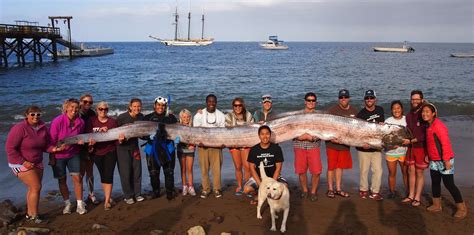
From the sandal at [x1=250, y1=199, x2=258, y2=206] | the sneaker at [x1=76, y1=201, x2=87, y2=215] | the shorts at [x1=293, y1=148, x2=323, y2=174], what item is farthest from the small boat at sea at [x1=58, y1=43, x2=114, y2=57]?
the shorts at [x1=293, y1=148, x2=323, y2=174]

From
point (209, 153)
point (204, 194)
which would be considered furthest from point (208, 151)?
point (204, 194)

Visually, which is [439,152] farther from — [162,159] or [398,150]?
[162,159]

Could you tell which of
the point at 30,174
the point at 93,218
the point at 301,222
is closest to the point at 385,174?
the point at 301,222

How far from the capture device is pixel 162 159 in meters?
6.69

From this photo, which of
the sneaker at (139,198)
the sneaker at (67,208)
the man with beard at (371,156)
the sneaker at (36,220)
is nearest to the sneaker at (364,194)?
the man with beard at (371,156)

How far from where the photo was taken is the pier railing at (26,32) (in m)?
37.4

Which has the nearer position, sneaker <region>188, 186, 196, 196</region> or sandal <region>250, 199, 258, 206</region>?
sandal <region>250, 199, 258, 206</region>

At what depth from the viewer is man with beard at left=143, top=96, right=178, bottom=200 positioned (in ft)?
22.0

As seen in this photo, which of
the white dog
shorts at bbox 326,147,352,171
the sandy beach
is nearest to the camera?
the white dog

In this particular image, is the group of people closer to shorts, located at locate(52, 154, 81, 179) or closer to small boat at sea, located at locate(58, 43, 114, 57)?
shorts, located at locate(52, 154, 81, 179)

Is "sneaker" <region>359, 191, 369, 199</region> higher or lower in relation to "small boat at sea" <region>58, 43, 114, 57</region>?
higher

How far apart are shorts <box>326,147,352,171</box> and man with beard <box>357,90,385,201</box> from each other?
269 millimetres

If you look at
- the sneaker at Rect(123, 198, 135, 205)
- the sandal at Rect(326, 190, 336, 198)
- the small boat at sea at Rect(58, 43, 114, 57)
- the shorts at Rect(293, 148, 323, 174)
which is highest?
the shorts at Rect(293, 148, 323, 174)

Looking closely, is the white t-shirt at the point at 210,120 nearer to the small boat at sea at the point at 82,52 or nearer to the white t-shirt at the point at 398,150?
the white t-shirt at the point at 398,150
